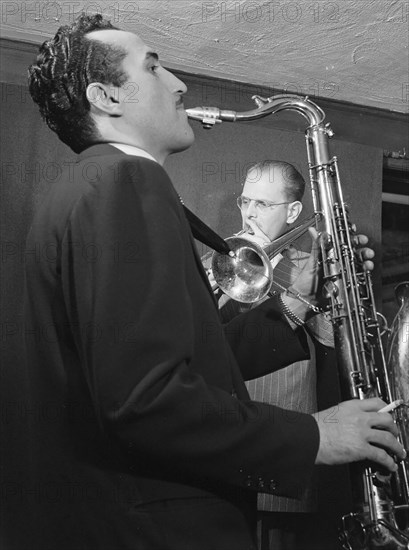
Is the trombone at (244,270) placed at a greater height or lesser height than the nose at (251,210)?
lesser

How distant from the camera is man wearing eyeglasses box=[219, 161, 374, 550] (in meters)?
2.64

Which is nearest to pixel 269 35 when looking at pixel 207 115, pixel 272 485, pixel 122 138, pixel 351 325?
pixel 207 115

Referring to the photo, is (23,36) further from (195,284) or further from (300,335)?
(195,284)

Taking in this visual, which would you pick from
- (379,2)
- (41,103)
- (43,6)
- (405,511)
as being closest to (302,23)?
(379,2)

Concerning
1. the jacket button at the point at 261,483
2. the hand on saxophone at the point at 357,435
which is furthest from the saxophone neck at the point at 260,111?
the jacket button at the point at 261,483

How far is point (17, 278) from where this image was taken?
9.16ft

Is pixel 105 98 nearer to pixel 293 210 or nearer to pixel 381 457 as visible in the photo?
pixel 381 457

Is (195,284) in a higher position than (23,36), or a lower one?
lower

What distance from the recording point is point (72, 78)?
63.4 inches

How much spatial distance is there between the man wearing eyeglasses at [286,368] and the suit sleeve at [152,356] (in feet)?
4.11

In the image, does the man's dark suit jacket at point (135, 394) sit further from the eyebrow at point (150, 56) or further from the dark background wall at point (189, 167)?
the dark background wall at point (189, 167)

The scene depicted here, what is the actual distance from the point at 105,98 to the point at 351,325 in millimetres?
879

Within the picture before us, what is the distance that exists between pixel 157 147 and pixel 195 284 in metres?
0.41

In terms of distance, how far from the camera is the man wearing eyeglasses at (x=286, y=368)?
2.64 meters
